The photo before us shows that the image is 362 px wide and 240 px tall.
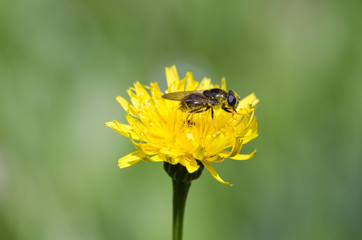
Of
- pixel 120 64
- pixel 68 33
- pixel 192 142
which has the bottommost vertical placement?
pixel 192 142

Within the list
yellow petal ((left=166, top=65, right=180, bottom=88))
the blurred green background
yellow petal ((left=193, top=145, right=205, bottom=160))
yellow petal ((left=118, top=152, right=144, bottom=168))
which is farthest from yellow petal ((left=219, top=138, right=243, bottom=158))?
the blurred green background

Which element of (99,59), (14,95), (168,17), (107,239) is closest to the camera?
(107,239)

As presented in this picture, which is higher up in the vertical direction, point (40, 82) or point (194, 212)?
point (40, 82)

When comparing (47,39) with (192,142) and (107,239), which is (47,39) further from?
(192,142)

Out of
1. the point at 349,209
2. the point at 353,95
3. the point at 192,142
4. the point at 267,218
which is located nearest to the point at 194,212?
the point at 267,218

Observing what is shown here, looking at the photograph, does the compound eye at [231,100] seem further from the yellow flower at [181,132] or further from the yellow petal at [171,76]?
the yellow petal at [171,76]

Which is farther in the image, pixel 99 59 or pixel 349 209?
pixel 99 59
